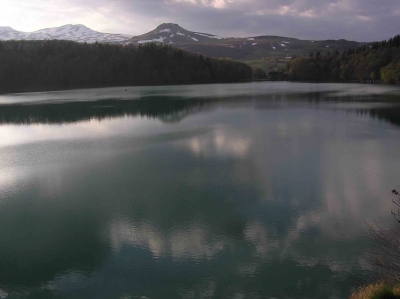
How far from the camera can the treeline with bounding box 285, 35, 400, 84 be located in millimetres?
62194

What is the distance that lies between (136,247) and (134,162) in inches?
260

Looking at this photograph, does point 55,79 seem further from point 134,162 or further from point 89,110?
point 134,162

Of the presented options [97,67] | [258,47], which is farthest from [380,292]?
[258,47]

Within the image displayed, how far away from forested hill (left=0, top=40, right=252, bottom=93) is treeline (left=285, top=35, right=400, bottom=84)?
598 inches

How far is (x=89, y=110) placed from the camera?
30828 millimetres

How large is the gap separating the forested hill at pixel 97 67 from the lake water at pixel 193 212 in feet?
173

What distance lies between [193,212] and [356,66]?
73.7 metres

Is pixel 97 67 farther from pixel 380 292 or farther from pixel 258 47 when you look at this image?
pixel 258 47

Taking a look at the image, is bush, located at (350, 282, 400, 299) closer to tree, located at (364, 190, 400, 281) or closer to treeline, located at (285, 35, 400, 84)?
tree, located at (364, 190, 400, 281)

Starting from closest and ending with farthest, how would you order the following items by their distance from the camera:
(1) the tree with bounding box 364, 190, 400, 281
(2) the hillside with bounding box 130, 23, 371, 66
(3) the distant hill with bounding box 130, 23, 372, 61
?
1. (1) the tree with bounding box 364, 190, 400, 281
2. (2) the hillside with bounding box 130, 23, 371, 66
3. (3) the distant hill with bounding box 130, 23, 372, 61

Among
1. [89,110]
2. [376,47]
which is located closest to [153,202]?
[89,110]

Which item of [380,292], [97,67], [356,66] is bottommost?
[380,292]

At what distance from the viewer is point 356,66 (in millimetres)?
72312

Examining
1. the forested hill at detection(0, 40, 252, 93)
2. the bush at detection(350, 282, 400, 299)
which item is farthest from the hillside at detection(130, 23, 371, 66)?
the bush at detection(350, 282, 400, 299)
